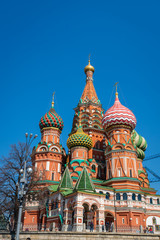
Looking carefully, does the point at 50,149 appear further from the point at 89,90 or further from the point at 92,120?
the point at 89,90

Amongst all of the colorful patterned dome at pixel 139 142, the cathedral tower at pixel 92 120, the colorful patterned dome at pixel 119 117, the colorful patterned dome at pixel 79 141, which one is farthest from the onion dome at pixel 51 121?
the colorful patterned dome at pixel 139 142

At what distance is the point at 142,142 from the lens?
38.8 m

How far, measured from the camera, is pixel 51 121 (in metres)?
34.4

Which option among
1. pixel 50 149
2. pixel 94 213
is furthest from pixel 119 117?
pixel 94 213

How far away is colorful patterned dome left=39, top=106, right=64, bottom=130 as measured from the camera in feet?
113

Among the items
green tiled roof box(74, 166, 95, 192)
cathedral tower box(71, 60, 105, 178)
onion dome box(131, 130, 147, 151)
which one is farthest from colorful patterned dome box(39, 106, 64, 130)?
green tiled roof box(74, 166, 95, 192)

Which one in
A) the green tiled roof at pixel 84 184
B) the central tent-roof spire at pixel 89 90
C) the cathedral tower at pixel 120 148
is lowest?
the green tiled roof at pixel 84 184

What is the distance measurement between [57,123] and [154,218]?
55.4ft

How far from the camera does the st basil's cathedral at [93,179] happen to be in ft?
70.1

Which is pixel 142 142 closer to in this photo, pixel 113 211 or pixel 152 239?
pixel 113 211

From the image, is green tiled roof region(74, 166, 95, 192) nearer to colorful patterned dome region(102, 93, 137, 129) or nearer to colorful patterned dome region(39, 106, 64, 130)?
colorful patterned dome region(102, 93, 137, 129)

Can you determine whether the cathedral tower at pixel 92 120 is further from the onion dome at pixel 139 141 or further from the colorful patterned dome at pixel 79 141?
the onion dome at pixel 139 141

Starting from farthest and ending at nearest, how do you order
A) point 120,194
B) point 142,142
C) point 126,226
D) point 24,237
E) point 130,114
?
point 142,142 < point 130,114 < point 120,194 < point 126,226 < point 24,237

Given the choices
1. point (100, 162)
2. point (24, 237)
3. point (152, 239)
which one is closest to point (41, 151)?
point (100, 162)
